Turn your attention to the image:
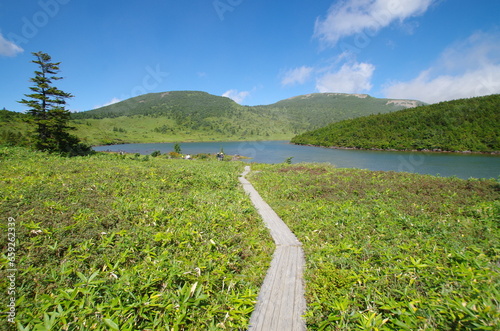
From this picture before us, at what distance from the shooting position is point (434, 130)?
70562mm

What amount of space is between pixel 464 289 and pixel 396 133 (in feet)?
306

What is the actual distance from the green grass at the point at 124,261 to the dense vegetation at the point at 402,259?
1.84m

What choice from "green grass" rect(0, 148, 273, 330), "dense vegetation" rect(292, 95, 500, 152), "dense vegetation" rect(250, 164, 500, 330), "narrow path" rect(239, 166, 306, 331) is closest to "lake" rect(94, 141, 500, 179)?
"dense vegetation" rect(292, 95, 500, 152)

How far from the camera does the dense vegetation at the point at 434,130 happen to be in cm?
6025

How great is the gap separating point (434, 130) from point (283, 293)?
9159 centimetres

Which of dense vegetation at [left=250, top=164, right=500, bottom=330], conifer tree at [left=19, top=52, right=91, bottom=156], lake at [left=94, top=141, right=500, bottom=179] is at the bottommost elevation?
lake at [left=94, top=141, right=500, bottom=179]

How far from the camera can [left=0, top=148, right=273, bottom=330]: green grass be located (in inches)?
134

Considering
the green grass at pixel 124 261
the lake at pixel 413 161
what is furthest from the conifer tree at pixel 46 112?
the lake at pixel 413 161

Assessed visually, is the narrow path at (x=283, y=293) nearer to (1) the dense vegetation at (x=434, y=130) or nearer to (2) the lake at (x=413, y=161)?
(2) the lake at (x=413, y=161)

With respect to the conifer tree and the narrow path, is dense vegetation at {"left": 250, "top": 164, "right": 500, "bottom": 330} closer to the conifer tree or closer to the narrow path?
the narrow path

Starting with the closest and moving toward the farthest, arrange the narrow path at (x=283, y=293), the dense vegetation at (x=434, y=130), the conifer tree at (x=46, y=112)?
1. the narrow path at (x=283, y=293)
2. the conifer tree at (x=46, y=112)
3. the dense vegetation at (x=434, y=130)

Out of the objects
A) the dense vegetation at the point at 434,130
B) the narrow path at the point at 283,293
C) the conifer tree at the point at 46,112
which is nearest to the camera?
the narrow path at the point at 283,293

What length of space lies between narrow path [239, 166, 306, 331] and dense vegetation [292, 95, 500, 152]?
77487 mm

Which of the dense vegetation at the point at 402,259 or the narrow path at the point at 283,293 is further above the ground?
the dense vegetation at the point at 402,259
